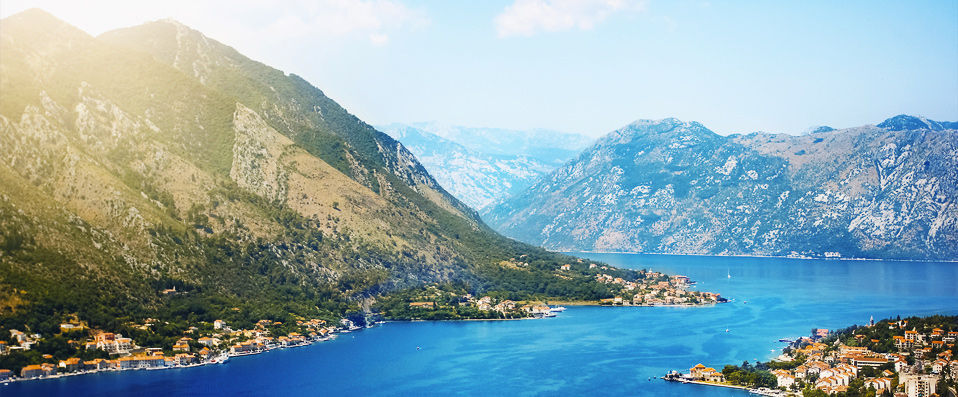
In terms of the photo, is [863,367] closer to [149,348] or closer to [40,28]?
[149,348]

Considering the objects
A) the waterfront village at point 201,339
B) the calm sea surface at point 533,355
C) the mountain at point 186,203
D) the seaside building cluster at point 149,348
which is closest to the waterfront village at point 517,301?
the waterfront village at point 201,339

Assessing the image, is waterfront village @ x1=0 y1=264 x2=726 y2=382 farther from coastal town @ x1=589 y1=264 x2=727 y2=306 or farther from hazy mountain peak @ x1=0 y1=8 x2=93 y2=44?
hazy mountain peak @ x1=0 y1=8 x2=93 y2=44

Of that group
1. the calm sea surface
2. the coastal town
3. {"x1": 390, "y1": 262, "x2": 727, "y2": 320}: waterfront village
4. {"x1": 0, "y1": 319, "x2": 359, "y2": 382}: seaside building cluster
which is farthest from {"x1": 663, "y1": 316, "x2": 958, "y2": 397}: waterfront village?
the coastal town

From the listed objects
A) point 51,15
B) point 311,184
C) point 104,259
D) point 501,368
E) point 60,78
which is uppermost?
point 51,15

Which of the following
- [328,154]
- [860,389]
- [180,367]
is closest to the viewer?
[860,389]

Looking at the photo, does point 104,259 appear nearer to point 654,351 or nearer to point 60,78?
point 60,78

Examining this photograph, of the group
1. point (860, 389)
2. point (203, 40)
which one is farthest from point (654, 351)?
point (203, 40)
